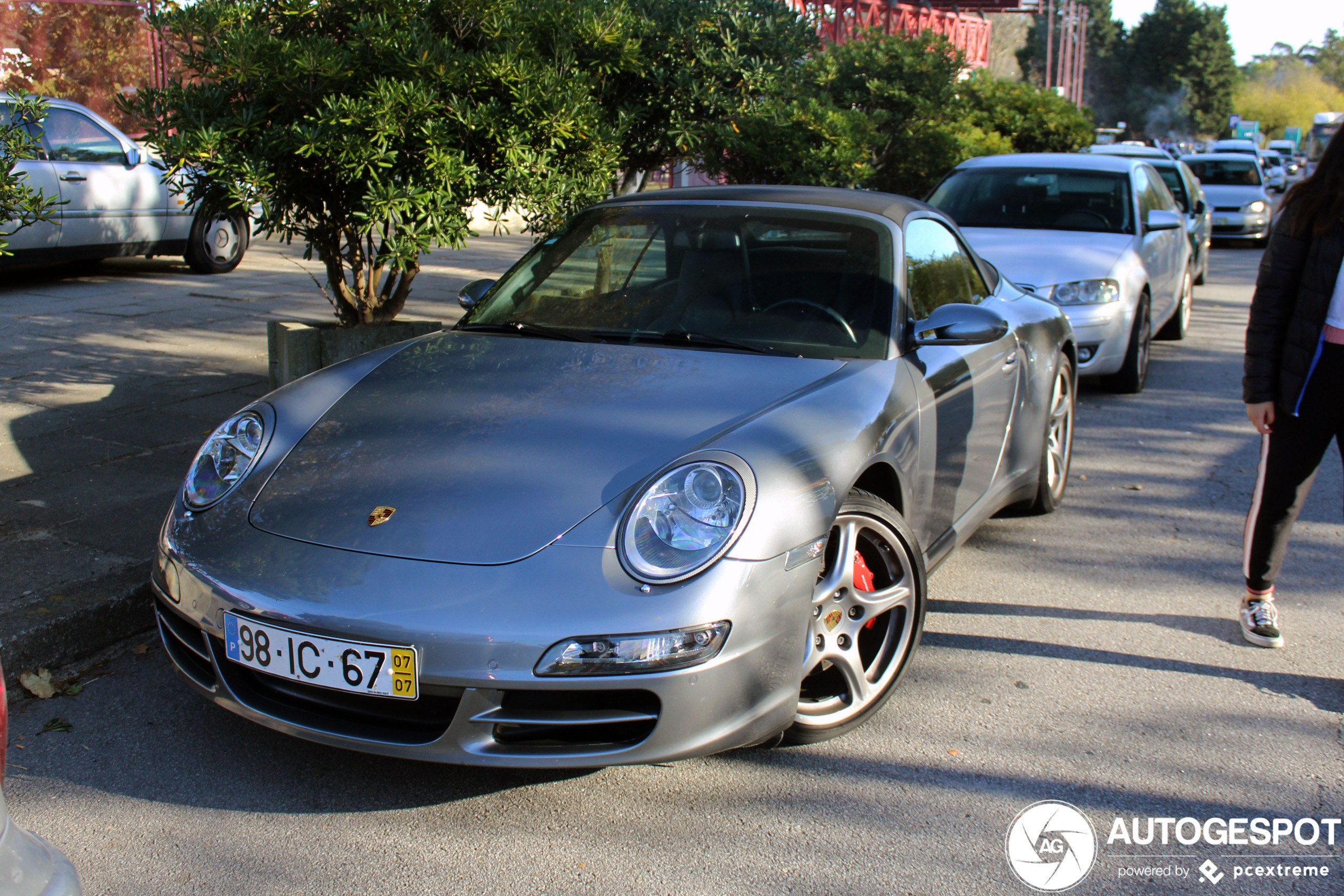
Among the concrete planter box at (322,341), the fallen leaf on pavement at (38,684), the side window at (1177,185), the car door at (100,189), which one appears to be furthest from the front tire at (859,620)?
the side window at (1177,185)

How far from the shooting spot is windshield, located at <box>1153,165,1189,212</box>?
11.5 meters

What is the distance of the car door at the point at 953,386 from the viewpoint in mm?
3584

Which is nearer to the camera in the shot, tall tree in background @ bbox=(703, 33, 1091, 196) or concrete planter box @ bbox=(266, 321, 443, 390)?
concrete planter box @ bbox=(266, 321, 443, 390)

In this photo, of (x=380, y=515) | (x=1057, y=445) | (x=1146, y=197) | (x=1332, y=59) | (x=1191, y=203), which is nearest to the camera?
(x=380, y=515)

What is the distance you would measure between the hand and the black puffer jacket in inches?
0.6

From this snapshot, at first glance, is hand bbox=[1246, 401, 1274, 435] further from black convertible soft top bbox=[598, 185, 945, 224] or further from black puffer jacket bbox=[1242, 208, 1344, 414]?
black convertible soft top bbox=[598, 185, 945, 224]

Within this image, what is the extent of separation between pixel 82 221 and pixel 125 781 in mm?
8062

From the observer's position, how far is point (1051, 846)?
2.57 meters

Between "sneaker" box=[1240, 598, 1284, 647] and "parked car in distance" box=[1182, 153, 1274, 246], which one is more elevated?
"parked car in distance" box=[1182, 153, 1274, 246]

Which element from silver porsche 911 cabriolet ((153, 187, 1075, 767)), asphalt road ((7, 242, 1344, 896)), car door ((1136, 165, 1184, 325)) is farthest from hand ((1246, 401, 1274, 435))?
car door ((1136, 165, 1184, 325))

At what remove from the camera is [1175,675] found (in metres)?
3.46

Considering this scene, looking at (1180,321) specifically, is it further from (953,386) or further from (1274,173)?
(1274,173)

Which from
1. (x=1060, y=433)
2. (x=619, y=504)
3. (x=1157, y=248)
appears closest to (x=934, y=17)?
(x=1157, y=248)

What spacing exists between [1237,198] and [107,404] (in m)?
18.6
